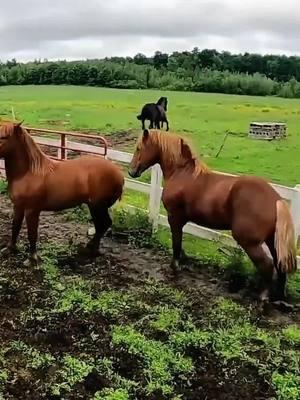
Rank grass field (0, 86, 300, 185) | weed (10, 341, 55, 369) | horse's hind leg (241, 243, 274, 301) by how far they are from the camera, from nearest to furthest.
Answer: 1. weed (10, 341, 55, 369)
2. horse's hind leg (241, 243, 274, 301)
3. grass field (0, 86, 300, 185)

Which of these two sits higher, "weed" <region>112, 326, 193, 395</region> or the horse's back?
the horse's back

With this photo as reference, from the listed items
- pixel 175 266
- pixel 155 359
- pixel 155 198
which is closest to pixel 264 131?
pixel 155 198

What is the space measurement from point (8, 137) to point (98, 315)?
84.3 inches

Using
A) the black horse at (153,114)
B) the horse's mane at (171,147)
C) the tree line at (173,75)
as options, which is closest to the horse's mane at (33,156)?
the horse's mane at (171,147)

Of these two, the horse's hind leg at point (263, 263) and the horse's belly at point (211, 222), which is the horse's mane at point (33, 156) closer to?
the horse's belly at point (211, 222)

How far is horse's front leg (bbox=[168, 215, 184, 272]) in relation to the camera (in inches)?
221

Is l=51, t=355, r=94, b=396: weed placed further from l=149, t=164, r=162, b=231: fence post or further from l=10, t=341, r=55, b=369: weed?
l=149, t=164, r=162, b=231: fence post

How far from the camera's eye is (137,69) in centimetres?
4512

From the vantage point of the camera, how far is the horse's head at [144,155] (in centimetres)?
572

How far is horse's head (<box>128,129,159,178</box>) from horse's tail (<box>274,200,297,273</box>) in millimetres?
1566

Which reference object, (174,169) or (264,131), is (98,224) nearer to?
(174,169)

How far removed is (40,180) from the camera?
5.69 metres

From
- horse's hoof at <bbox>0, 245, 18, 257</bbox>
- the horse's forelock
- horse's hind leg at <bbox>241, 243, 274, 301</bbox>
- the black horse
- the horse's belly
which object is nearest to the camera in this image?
horse's hind leg at <bbox>241, 243, 274, 301</bbox>

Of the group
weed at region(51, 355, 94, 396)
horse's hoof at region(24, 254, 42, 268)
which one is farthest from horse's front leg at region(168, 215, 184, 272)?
weed at region(51, 355, 94, 396)
